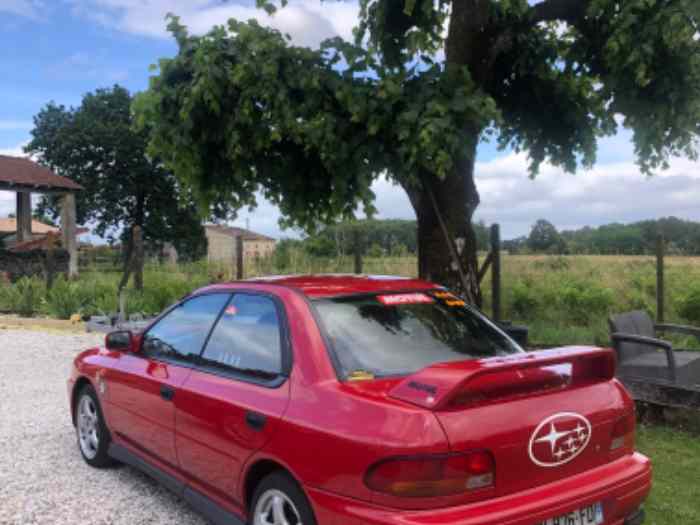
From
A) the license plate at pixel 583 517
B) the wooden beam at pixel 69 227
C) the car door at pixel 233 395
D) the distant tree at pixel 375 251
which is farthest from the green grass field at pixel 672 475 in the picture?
the wooden beam at pixel 69 227

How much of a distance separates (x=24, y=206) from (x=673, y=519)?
111 feet

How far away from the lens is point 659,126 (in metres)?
6.68

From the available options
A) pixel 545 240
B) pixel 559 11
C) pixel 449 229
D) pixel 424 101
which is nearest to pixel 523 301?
pixel 545 240

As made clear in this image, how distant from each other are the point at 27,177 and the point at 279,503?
31.4 m

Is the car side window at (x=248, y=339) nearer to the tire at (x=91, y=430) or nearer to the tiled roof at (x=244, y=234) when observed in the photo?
the tire at (x=91, y=430)

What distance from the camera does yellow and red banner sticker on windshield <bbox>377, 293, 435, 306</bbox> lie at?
3809 mm

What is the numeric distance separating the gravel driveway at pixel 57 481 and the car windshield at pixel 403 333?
174 centimetres

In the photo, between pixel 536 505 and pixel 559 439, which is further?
pixel 559 439

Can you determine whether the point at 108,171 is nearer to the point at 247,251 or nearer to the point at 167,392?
the point at 247,251

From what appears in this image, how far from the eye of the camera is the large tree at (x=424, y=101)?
6.06m

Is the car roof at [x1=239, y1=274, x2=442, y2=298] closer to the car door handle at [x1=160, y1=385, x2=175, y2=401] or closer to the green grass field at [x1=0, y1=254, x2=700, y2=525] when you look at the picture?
the car door handle at [x1=160, y1=385, x2=175, y2=401]

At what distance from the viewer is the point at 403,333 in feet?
11.8

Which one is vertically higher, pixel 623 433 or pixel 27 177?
pixel 27 177

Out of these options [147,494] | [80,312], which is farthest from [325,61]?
[80,312]
